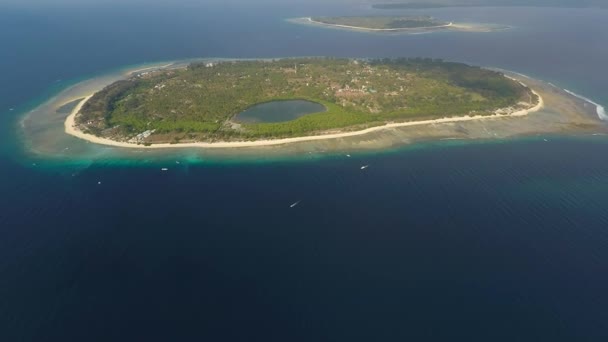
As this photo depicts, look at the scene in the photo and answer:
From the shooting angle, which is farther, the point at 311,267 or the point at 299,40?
the point at 299,40

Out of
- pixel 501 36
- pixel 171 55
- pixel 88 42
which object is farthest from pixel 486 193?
pixel 88 42

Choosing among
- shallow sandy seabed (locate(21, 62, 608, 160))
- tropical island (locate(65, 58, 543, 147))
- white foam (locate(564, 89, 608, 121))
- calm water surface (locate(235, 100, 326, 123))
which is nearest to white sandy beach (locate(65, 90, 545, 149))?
tropical island (locate(65, 58, 543, 147))

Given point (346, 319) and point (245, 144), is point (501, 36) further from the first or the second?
point (346, 319)

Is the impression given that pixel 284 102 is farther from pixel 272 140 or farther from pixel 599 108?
pixel 599 108

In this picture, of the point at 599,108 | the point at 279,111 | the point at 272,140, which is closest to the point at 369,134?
the point at 272,140

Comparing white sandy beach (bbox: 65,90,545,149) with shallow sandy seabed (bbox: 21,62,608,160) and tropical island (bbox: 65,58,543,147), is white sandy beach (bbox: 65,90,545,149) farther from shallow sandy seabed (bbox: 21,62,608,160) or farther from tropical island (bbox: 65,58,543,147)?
shallow sandy seabed (bbox: 21,62,608,160)

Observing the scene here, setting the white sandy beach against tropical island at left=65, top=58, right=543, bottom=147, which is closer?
the white sandy beach
